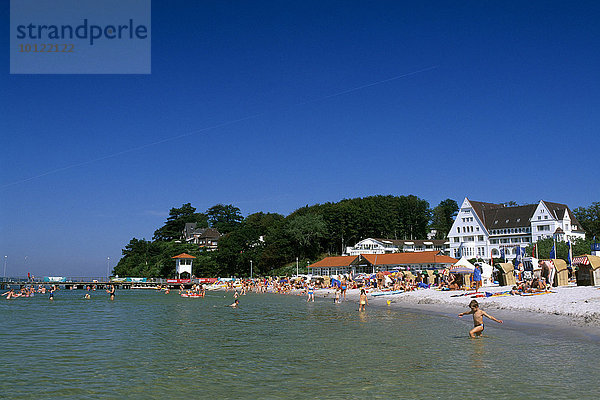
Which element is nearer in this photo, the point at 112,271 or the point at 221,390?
the point at 221,390

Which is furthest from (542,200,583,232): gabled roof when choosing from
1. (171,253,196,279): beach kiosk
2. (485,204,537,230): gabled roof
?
(171,253,196,279): beach kiosk

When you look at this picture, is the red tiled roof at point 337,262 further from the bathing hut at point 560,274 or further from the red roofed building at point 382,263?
the bathing hut at point 560,274

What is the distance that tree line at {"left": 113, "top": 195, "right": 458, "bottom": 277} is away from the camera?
96.8 meters

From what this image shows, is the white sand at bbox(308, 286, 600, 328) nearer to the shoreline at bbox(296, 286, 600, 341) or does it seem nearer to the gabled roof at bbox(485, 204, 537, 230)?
the shoreline at bbox(296, 286, 600, 341)

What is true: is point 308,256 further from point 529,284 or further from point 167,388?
point 167,388

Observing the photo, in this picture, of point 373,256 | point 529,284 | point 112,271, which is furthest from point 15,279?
point 529,284

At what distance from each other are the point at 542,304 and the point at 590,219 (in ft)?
267

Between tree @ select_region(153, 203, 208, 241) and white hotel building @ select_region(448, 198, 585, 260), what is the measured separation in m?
100

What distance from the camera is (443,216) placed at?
12650 cm

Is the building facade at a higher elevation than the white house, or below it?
higher

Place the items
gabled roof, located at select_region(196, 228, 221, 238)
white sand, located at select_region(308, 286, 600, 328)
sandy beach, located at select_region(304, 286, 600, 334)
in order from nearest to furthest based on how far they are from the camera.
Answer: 1. sandy beach, located at select_region(304, 286, 600, 334)
2. white sand, located at select_region(308, 286, 600, 328)
3. gabled roof, located at select_region(196, 228, 221, 238)

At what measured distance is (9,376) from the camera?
43.8ft

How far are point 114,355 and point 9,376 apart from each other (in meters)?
3.86

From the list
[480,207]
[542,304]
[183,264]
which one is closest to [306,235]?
[183,264]
